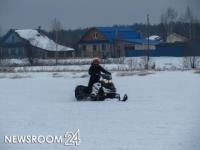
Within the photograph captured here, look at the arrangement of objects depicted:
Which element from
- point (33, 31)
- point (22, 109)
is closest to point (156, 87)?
point (22, 109)

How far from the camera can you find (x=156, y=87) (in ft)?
62.0

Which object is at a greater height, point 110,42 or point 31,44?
point 110,42

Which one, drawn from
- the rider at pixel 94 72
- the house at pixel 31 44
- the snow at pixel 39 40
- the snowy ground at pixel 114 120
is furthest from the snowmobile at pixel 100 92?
the snow at pixel 39 40

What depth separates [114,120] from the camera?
10375mm

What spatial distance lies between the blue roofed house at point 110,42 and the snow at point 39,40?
270 cm

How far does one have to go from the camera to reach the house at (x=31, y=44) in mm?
64144

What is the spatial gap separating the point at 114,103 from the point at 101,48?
5729 cm

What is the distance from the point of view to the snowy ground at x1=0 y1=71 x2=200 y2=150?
7789mm

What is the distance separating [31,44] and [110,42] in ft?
36.9

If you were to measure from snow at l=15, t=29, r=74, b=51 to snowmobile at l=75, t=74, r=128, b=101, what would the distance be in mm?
50470

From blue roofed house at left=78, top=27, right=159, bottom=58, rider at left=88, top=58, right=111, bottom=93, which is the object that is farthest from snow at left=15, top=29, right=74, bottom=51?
rider at left=88, top=58, right=111, bottom=93
